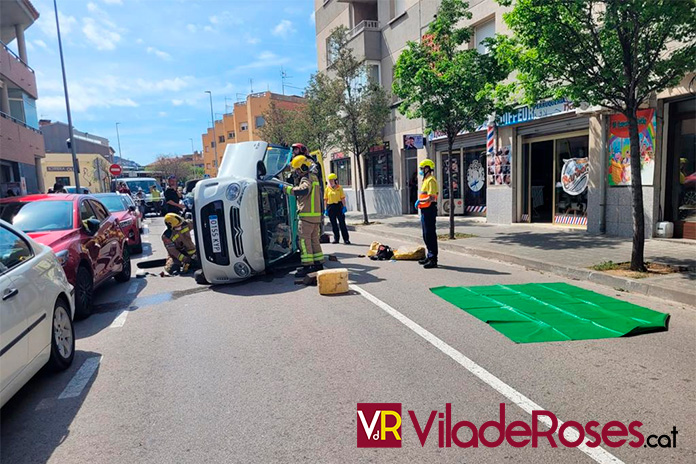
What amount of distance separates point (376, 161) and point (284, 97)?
121 ft

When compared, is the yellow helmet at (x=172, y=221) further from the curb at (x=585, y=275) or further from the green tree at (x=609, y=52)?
the green tree at (x=609, y=52)

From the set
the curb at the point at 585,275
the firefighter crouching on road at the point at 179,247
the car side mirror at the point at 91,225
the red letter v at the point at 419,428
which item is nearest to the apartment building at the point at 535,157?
the curb at the point at 585,275

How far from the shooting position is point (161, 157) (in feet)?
299

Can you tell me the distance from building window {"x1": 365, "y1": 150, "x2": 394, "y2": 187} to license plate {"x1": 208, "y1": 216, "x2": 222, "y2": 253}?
1477cm

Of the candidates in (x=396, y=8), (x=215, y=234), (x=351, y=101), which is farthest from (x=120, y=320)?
(x=396, y=8)

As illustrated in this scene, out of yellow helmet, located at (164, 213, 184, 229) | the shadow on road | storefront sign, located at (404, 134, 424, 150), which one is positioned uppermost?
storefront sign, located at (404, 134, 424, 150)

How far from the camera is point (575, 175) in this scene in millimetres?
12852

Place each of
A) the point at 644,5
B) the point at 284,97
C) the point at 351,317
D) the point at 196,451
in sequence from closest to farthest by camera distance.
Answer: the point at 196,451, the point at 351,317, the point at 644,5, the point at 284,97

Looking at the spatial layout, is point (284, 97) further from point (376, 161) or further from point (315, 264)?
point (315, 264)

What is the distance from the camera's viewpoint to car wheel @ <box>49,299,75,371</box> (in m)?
4.25

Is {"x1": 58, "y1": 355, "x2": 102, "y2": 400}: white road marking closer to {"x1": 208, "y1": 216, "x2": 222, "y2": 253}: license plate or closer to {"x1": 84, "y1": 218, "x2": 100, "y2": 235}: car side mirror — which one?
{"x1": 84, "y1": 218, "x2": 100, "y2": 235}: car side mirror

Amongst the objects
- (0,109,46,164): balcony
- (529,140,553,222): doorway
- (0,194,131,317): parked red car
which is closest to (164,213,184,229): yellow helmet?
(0,194,131,317): parked red car

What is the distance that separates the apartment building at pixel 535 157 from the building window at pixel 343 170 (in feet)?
7.42

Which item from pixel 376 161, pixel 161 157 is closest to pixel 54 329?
pixel 376 161
